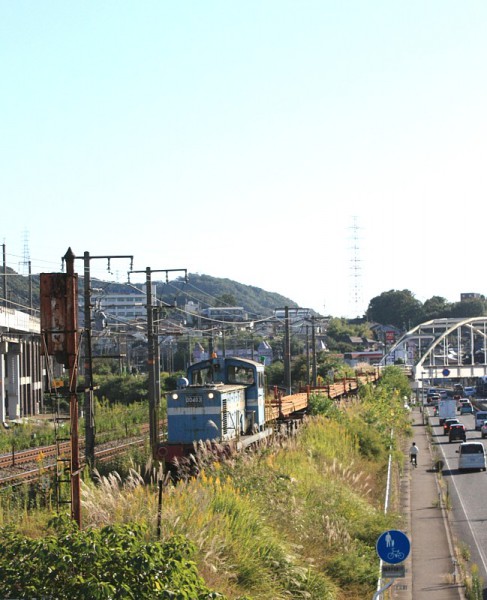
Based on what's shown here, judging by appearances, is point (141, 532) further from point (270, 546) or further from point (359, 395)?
point (359, 395)

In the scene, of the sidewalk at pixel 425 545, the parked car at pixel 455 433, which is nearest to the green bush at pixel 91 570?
the sidewalk at pixel 425 545

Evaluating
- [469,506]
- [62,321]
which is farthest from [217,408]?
[62,321]

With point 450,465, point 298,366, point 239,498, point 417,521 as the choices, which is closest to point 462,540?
point 417,521

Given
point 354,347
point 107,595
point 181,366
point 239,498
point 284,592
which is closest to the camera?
point 107,595

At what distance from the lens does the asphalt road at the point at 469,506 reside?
81.1 feet

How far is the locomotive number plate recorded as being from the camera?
2605cm

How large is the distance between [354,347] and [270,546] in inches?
6920

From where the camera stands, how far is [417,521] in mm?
26938

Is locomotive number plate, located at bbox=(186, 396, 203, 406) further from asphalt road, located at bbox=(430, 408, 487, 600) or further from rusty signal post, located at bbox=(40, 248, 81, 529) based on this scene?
rusty signal post, located at bbox=(40, 248, 81, 529)

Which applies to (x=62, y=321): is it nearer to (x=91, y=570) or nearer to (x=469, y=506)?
(x=91, y=570)

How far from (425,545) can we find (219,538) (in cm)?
1119

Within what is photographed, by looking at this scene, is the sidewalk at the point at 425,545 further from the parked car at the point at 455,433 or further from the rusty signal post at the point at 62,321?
the parked car at the point at 455,433

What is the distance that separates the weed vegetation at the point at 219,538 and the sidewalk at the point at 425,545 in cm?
106

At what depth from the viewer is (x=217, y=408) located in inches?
1016
